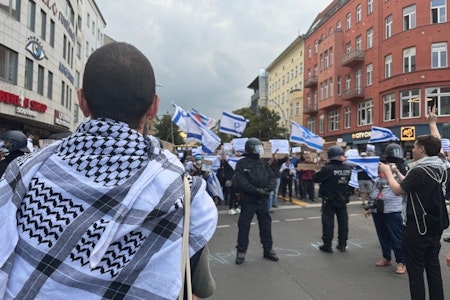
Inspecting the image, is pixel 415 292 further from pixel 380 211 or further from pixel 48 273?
pixel 48 273

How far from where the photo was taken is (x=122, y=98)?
4.02 ft

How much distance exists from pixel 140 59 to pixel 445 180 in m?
4.01

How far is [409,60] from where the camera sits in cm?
2891

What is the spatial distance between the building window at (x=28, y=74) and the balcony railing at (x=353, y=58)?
1062 inches

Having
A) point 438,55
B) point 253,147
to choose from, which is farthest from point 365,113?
point 253,147

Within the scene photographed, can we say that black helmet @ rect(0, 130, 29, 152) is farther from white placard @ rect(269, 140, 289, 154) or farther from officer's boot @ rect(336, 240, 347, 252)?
white placard @ rect(269, 140, 289, 154)

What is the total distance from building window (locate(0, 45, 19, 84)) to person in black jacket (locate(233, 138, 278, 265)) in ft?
48.9

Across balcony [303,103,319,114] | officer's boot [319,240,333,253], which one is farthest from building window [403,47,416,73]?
officer's boot [319,240,333,253]

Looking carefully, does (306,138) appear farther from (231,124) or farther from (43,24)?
(43,24)

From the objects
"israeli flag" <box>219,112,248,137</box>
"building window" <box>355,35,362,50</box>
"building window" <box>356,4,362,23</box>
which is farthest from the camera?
"building window" <box>355,35,362,50</box>

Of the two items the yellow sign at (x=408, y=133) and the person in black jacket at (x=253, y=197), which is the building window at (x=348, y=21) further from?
the person in black jacket at (x=253, y=197)

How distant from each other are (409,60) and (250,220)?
27.4 metres

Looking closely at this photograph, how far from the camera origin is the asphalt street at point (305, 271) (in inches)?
187

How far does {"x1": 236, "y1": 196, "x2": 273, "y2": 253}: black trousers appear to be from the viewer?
625 cm
